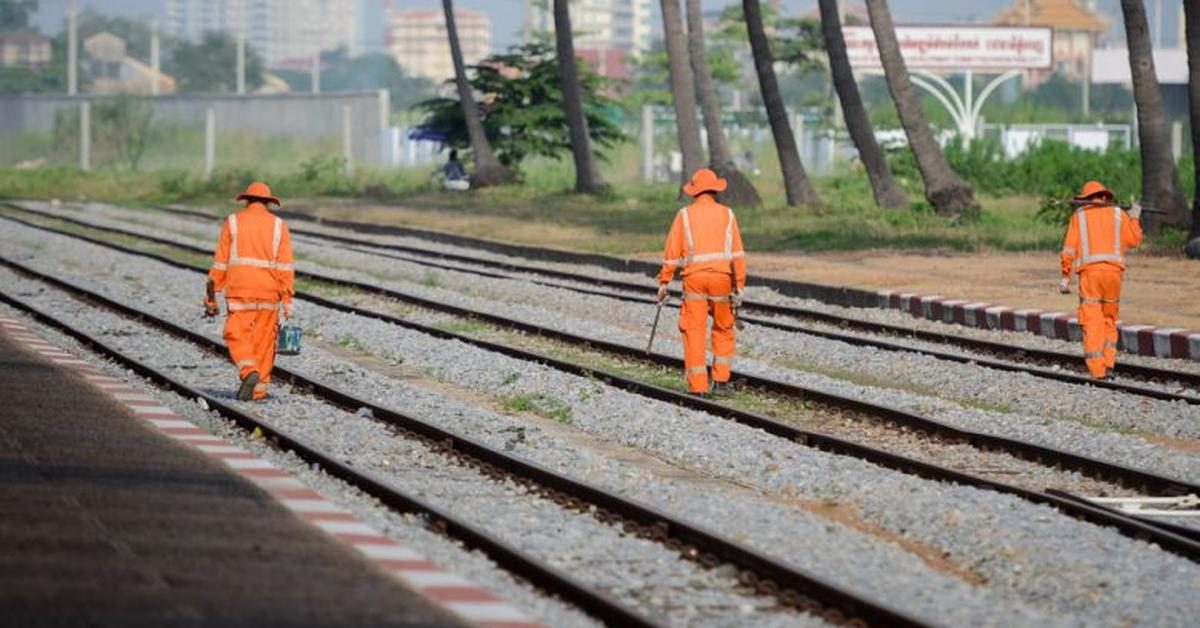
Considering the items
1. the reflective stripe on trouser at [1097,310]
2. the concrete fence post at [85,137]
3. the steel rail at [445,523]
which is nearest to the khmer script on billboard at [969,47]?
the concrete fence post at [85,137]

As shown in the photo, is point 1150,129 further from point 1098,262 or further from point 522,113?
point 522,113

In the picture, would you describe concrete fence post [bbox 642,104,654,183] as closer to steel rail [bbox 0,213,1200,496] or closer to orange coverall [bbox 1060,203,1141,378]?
steel rail [bbox 0,213,1200,496]

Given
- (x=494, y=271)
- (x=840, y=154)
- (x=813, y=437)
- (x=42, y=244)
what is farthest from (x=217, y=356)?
(x=840, y=154)

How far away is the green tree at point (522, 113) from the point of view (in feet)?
214

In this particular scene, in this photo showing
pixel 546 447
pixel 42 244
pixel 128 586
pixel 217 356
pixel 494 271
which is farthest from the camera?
pixel 42 244

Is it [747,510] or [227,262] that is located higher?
[227,262]

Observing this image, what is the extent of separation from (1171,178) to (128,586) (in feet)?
100

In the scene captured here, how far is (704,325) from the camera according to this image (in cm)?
1916

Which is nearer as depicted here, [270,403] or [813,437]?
[813,437]

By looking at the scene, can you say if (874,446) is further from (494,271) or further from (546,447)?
(494,271)

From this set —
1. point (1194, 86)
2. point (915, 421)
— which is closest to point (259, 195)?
point (915, 421)

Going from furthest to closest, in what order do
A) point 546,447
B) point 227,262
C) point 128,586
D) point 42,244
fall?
point 42,244
point 227,262
point 546,447
point 128,586

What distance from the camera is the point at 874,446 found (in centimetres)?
1680

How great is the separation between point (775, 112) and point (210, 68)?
5141 inches
